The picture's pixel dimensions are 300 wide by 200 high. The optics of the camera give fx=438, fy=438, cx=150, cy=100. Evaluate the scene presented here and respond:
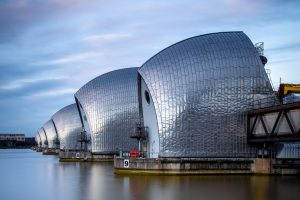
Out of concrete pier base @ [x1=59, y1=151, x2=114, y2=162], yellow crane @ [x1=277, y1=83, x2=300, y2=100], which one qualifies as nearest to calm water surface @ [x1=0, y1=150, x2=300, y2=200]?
yellow crane @ [x1=277, y1=83, x2=300, y2=100]

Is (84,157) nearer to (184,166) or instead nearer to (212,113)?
(212,113)

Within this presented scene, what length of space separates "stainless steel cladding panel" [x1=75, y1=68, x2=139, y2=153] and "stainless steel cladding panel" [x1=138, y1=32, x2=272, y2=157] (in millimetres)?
29540

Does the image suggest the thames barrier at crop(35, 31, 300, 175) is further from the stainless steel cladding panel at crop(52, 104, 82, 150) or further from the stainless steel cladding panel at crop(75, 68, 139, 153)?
the stainless steel cladding panel at crop(52, 104, 82, 150)

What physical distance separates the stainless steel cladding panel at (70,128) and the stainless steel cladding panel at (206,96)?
5724 cm

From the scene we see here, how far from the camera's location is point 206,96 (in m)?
52.6

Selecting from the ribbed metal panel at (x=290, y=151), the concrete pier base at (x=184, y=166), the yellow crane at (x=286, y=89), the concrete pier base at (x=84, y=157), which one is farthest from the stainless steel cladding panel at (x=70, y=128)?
the ribbed metal panel at (x=290, y=151)

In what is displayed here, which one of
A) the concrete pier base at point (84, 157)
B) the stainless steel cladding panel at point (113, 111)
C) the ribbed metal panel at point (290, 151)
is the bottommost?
the concrete pier base at point (84, 157)

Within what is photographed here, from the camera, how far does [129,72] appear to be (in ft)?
283

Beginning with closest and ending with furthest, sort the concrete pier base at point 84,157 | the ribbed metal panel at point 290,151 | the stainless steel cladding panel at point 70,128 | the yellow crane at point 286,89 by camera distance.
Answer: the ribbed metal panel at point 290,151 → the yellow crane at point 286,89 → the concrete pier base at point 84,157 → the stainless steel cladding panel at point 70,128

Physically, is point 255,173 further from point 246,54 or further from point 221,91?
point 246,54

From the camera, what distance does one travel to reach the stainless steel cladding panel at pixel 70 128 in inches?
4277

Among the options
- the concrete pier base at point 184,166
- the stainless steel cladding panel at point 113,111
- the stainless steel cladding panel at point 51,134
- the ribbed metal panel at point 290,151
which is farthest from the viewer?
the stainless steel cladding panel at point 51,134

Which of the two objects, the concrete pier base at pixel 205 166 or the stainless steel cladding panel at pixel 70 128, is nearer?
the concrete pier base at pixel 205 166

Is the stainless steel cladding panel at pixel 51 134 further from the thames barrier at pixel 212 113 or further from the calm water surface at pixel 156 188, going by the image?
the calm water surface at pixel 156 188
